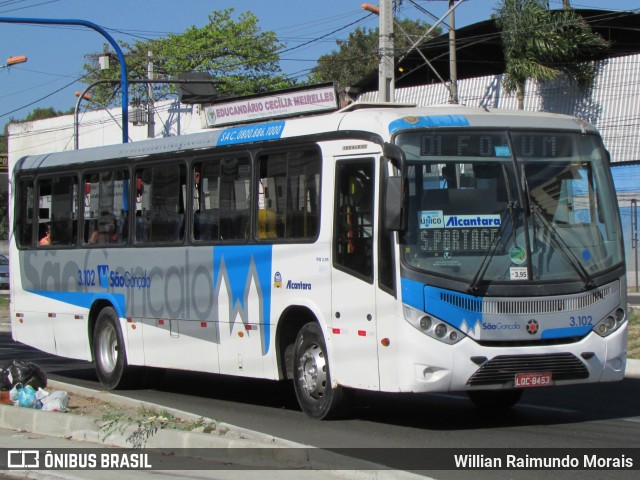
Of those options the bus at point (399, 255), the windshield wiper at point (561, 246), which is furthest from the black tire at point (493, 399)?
the windshield wiper at point (561, 246)

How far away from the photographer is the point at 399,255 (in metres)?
10.0

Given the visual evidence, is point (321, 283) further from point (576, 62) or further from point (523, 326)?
point (576, 62)

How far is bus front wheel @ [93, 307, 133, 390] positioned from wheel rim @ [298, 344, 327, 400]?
4.19 m

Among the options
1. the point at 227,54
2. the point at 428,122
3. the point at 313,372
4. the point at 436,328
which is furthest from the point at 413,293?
the point at 227,54

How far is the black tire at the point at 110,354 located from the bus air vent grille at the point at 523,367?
6454mm

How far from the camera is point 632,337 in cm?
1872

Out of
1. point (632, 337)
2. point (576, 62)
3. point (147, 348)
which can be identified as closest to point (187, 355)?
point (147, 348)

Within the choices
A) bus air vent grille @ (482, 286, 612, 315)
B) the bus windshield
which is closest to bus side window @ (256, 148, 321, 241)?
the bus windshield

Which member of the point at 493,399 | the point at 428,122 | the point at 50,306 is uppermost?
the point at 428,122

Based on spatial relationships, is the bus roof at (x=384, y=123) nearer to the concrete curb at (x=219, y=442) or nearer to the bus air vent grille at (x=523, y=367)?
the bus air vent grille at (x=523, y=367)

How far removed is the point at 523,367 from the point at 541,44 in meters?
29.6

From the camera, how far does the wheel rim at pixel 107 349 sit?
15.1 meters

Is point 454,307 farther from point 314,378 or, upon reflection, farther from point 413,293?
point 314,378

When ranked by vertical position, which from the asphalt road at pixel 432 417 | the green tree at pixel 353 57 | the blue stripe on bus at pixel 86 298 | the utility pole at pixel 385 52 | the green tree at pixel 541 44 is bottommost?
the asphalt road at pixel 432 417
